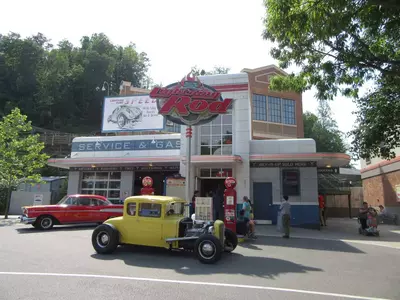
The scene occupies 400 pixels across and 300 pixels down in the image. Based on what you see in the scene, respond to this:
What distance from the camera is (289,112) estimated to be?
30219 millimetres

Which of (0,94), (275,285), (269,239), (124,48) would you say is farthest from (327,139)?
(0,94)

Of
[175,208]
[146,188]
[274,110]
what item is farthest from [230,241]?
[274,110]

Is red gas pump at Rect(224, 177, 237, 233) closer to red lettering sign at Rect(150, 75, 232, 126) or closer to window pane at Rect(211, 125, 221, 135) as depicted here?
red lettering sign at Rect(150, 75, 232, 126)

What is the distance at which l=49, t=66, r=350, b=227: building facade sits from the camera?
53.8 ft

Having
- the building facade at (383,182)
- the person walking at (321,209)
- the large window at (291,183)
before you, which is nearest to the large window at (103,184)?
the large window at (291,183)

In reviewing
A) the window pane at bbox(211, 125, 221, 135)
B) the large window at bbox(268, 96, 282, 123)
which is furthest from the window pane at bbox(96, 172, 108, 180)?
the large window at bbox(268, 96, 282, 123)

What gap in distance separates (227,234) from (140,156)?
11.1 meters

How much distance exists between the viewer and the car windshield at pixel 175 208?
8703 mm

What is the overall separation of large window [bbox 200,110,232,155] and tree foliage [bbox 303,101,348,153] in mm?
24709

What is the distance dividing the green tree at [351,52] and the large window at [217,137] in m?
5.79

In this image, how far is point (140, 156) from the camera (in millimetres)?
19172

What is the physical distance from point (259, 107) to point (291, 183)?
45.0 feet

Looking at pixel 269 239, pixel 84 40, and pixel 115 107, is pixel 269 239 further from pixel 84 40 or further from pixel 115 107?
pixel 84 40

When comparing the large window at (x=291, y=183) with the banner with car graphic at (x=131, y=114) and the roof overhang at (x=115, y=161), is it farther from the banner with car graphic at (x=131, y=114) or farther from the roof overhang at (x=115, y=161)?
the banner with car graphic at (x=131, y=114)
